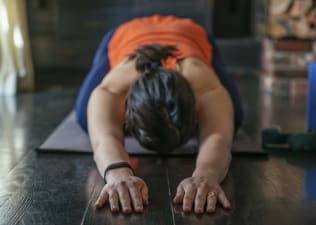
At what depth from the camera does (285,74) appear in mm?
2906

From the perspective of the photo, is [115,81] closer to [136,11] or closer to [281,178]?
[281,178]

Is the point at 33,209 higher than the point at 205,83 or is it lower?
lower

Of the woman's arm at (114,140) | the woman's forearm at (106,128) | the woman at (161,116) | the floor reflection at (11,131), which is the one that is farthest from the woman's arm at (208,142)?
the floor reflection at (11,131)

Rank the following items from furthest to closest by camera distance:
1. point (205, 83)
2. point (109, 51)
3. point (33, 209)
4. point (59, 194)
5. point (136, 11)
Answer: point (136, 11) < point (109, 51) < point (205, 83) < point (59, 194) < point (33, 209)

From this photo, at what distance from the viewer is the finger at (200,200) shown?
1105 millimetres

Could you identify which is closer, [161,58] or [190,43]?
[161,58]

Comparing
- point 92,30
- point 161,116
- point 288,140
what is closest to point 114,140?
point 161,116

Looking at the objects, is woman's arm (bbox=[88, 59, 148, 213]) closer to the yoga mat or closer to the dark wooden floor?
the dark wooden floor

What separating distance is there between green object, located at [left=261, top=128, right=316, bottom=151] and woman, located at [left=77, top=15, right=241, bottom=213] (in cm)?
13

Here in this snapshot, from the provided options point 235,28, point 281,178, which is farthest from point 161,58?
point 235,28

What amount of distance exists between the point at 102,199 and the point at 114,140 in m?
0.26

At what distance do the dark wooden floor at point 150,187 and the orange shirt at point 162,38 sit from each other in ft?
1.26

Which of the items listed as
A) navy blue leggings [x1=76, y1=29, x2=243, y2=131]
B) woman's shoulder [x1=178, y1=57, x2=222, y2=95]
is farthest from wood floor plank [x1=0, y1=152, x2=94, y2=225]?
woman's shoulder [x1=178, y1=57, x2=222, y2=95]

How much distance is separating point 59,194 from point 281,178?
0.60 metres
